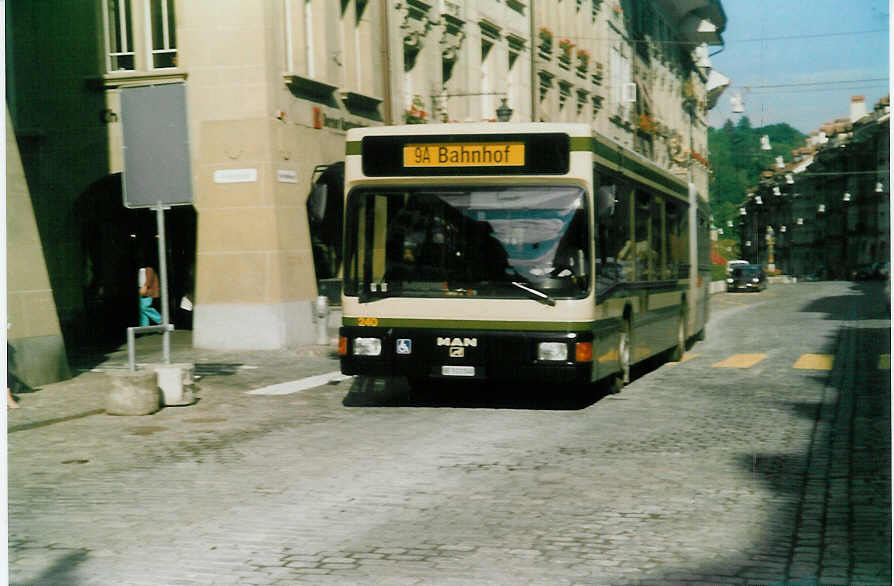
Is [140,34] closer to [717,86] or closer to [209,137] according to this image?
[209,137]

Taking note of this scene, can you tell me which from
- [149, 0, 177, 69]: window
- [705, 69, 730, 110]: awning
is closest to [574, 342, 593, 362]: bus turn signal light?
[705, 69, 730, 110]: awning

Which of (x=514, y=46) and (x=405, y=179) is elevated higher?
(x=514, y=46)

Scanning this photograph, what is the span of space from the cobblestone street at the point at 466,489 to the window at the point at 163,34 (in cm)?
865

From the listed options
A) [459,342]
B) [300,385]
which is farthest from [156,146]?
[300,385]

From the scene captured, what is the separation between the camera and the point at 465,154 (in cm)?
1140

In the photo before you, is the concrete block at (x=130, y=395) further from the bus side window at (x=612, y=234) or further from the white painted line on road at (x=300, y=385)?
the bus side window at (x=612, y=234)

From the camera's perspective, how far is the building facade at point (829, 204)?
775 centimetres

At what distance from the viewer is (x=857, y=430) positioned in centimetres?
1015

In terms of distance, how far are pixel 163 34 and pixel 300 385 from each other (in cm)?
847

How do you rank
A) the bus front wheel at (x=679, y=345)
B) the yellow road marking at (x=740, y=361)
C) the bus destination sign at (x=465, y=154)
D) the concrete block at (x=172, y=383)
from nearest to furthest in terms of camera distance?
the bus destination sign at (x=465, y=154) < the concrete block at (x=172, y=383) < the yellow road marking at (x=740, y=361) < the bus front wheel at (x=679, y=345)

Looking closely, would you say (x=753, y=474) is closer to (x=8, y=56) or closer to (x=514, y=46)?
(x=8, y=56)

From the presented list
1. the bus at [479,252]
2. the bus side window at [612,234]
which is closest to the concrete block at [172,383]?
the bus at [479,252]

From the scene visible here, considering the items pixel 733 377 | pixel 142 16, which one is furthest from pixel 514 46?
pixel 733 377

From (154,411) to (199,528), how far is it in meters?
5.52
